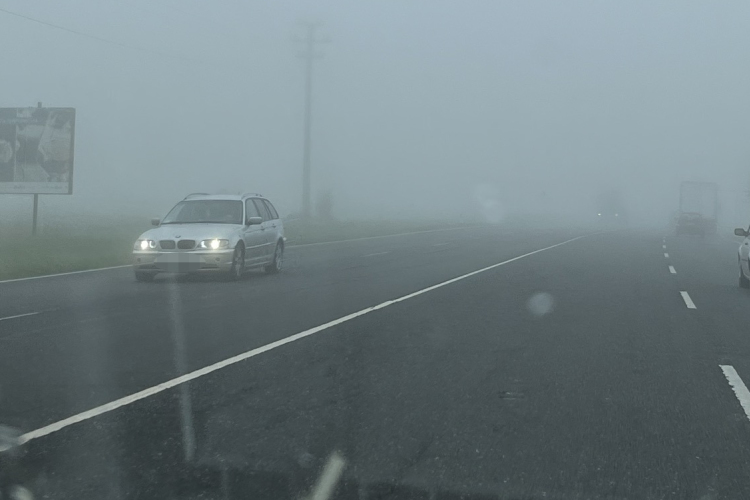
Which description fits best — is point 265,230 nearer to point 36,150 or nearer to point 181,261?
point 181,261

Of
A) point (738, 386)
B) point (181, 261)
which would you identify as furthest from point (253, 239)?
point (738, 386)

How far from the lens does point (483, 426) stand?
240 inches

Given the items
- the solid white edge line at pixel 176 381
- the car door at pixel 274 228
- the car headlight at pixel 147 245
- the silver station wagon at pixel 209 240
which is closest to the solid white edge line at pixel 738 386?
the solid white edge line at pixel 176 381

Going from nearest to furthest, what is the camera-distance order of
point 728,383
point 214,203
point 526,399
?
point 526,399, point 728,383, point 214,203

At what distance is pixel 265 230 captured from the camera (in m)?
18.6

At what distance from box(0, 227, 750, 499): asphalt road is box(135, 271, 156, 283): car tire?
2.32 metres

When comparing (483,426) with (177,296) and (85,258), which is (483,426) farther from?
(85,258)

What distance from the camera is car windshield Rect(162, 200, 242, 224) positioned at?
58.0 feet

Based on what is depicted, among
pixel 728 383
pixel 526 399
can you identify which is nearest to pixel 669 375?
pixel 728 383

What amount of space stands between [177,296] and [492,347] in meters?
6.51

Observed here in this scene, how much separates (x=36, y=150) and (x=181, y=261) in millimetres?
17605

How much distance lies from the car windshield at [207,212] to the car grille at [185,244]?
1.09 metres

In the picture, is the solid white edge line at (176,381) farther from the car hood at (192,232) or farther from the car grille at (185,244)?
the car grille at (185,244)

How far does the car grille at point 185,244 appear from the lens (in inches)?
649
